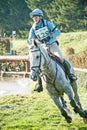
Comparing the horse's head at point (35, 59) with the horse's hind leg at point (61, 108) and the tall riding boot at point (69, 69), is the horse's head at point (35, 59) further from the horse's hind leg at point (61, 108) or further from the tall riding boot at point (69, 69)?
the tall riding boot at point (69, 69)

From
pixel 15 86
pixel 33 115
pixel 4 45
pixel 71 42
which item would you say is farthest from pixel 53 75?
pixel 71 42

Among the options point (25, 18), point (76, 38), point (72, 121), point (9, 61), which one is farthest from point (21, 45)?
point (72, 121)

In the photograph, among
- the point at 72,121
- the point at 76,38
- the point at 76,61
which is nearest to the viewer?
the point at 72,121

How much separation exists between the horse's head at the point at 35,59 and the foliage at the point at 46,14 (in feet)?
111

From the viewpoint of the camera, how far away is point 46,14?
46.0 m

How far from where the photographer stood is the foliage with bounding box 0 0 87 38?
139 ft

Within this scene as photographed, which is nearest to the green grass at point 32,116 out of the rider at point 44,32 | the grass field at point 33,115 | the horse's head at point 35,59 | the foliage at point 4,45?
the grass field at point 33,115

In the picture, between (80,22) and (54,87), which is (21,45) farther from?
(54,87)

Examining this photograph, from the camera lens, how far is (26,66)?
78.6 feet

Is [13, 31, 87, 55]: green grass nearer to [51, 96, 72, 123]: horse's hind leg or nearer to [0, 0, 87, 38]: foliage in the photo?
[0, 0, 87, 38]: foliage

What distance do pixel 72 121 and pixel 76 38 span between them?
2225cm

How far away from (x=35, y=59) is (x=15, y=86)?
39.5ft

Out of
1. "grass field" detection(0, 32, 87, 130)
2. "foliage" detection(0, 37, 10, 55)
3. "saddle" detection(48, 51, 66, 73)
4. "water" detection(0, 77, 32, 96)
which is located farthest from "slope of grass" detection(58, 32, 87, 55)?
"saddle" detection(48, 51, 66, 73)

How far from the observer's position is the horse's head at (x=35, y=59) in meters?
7.68
